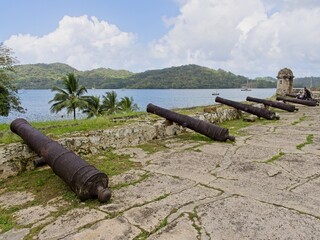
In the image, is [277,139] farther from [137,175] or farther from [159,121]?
[137,175]

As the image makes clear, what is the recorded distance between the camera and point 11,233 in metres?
2.54

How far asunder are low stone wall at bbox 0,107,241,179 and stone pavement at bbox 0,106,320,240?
0.64 meters

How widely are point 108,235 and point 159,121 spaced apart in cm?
430

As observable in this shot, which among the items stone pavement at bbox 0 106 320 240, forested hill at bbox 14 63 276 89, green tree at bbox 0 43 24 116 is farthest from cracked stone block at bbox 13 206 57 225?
forested hill at bbox 14 63 276 89

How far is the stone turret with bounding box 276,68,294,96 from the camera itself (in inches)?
717

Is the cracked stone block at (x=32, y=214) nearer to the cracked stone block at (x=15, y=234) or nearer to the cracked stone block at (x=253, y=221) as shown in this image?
the cracked stone block at (x=15, y=234)

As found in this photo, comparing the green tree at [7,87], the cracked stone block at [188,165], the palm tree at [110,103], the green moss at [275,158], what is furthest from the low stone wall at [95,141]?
the palm tree at [110,103]

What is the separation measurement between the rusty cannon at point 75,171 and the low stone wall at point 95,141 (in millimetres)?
338

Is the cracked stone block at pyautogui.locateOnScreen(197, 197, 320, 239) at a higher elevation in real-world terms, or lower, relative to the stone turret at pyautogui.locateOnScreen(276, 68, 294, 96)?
lower

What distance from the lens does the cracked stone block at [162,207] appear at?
265 cm

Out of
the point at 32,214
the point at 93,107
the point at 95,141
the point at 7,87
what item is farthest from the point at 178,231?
the point at 93,107

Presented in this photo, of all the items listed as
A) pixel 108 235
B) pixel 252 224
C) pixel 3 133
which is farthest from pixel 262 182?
pixel 3 133

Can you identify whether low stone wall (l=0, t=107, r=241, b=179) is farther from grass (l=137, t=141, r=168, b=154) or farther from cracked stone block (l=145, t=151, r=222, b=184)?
cracked stone block (l=145, t=151, r=222, b=184)

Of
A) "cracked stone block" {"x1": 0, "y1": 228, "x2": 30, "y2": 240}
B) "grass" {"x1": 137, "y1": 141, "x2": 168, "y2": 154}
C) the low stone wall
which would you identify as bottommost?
"cracked stone block" {"x1": 0, "y1": 228, "x2": 30, "y2": 240}
